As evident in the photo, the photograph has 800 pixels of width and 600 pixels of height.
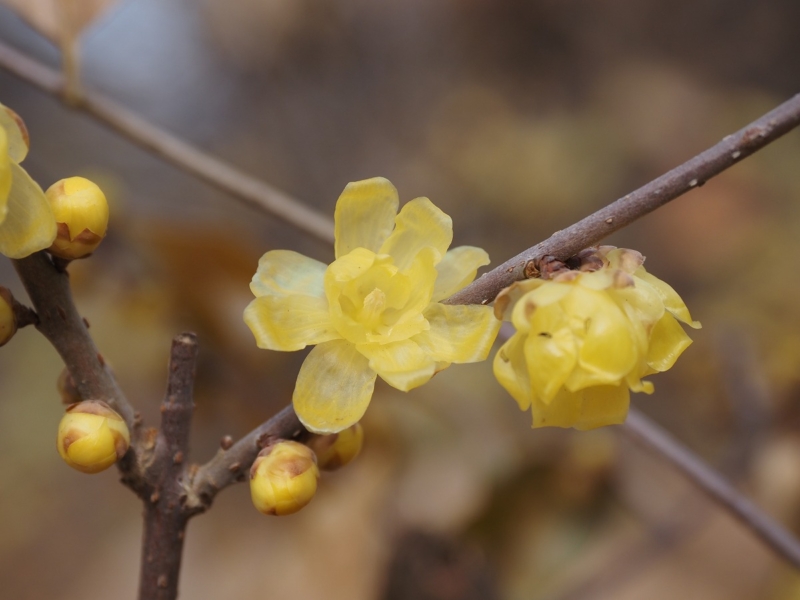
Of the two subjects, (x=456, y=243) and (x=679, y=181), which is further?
(x=456, y=243)

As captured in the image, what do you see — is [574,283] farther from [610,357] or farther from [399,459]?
[399,459]

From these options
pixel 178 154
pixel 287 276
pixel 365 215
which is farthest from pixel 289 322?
pixel 178 154

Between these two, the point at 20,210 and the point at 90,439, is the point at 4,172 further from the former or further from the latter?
the point at 90,439

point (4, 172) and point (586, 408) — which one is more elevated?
point (4, 172)

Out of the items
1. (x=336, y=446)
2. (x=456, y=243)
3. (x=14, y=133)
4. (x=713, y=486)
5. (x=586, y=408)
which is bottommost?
(x=456, y=243)

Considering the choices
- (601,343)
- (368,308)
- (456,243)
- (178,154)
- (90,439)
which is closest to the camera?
(601,343)

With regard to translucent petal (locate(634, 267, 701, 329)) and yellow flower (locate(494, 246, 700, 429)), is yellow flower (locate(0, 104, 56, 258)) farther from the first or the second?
translucent petal (locate(634, 267, 701, 329))
